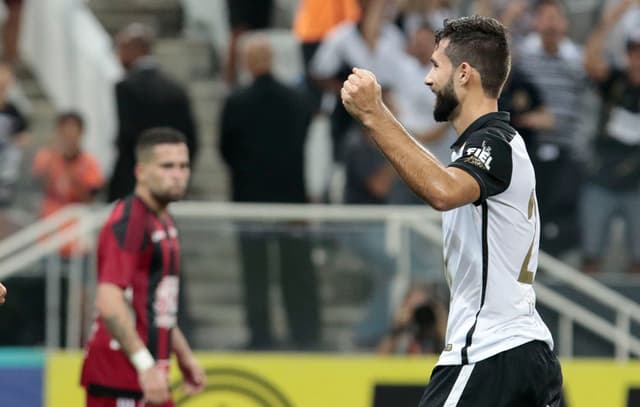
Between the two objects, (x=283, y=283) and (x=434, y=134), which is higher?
(x=434, y=134)

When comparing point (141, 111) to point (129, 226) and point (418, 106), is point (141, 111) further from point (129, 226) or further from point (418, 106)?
point (129, 226)

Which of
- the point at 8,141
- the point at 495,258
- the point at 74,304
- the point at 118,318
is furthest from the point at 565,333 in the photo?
the point at 495,258

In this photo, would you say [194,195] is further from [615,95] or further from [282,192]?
[615,95]

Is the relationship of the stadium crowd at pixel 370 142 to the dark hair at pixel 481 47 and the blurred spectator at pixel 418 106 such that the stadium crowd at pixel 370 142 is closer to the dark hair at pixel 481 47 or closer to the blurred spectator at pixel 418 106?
the blurred spectator at pixel 418 106

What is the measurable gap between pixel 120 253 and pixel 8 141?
15.4 ft

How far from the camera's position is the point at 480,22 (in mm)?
5863

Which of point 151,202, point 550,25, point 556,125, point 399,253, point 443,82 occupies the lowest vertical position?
point 399,253

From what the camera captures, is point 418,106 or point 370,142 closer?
point 370,142

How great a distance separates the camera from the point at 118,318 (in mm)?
7918

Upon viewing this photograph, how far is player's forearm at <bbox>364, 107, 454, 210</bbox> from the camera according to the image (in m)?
5.48

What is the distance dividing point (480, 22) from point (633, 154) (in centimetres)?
662

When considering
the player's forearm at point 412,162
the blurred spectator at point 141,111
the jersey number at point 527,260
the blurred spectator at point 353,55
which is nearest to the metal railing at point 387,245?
the blurred spectator at point 141,111

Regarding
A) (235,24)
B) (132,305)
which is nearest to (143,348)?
(132,305)

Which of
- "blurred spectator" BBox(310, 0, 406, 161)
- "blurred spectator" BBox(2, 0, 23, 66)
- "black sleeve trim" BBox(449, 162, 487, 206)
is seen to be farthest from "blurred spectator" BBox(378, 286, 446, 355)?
"blurred spectator" BBox(2, 0, 23, 66)
